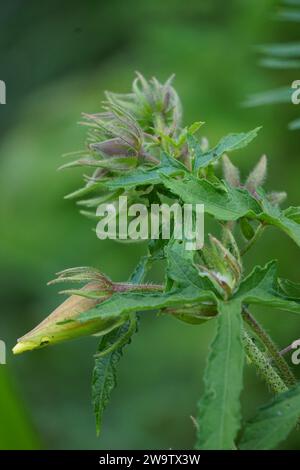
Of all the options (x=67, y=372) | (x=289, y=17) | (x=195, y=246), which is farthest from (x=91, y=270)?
(x=67, y=372)

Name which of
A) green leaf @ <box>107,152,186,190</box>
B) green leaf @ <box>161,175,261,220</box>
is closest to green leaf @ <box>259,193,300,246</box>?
green leaf @ <box>161,175,261,220</box>

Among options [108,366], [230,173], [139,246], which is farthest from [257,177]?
[139,246]

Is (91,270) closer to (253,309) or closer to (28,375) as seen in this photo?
(253,309)

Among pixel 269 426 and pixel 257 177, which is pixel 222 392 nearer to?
pixel 269 426

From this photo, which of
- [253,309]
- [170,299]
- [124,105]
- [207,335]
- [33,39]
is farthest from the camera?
[33,39]

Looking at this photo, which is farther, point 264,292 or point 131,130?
point 131,130

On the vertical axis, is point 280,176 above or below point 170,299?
above

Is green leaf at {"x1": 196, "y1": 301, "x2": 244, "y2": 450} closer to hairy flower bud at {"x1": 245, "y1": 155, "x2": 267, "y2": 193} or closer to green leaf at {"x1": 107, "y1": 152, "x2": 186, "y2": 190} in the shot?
green leaf at {"x1": 107, "y1": 152, "x2": 186, "y2": 190}
